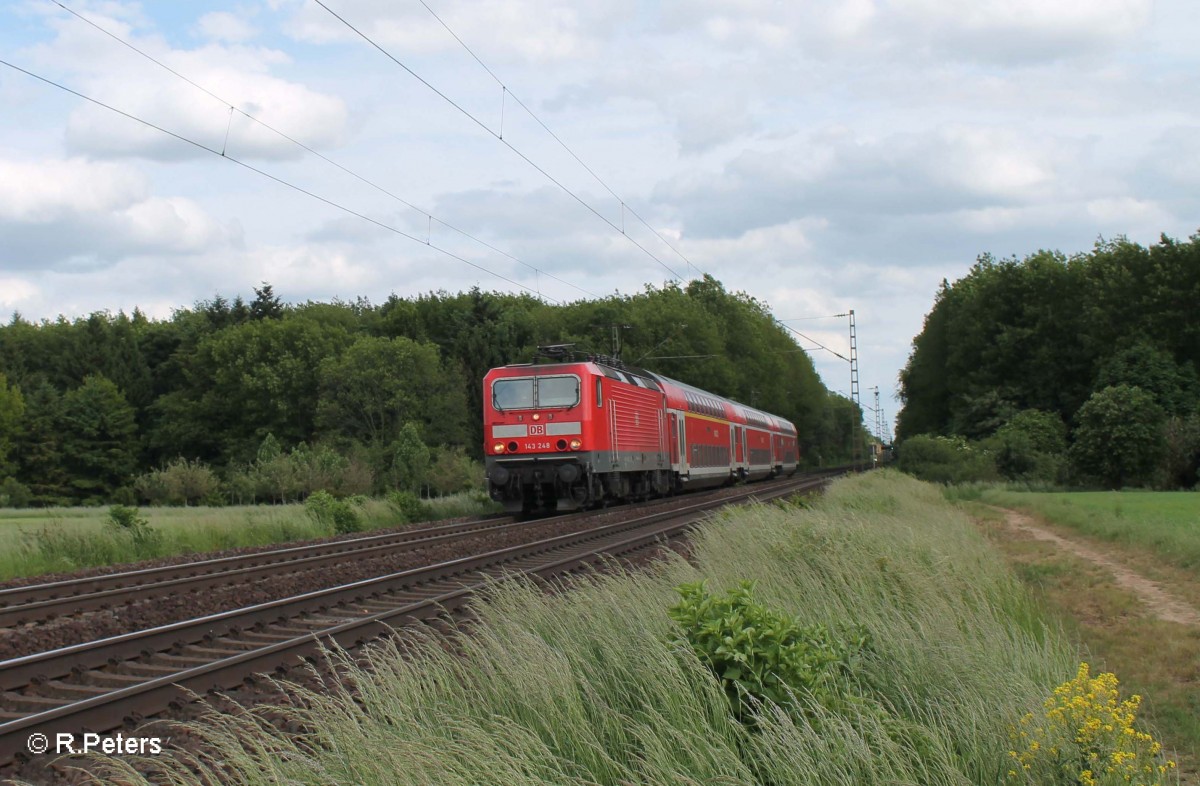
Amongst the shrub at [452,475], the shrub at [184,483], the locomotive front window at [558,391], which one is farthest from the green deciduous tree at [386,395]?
the locomotive front window at [558,391]

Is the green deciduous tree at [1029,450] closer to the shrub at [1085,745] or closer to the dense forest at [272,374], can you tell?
the dense forest at [272,374]

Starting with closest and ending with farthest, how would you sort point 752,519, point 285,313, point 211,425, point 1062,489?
1. point 752,519
2. point 1062,489
3. point 211,425
4. point 285,313

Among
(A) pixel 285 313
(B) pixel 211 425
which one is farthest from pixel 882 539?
(A) pixel 285 313

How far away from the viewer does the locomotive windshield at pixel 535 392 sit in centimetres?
2466

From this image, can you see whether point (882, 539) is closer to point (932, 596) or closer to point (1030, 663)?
point (932, 596)

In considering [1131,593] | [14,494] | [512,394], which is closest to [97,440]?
[14,494]

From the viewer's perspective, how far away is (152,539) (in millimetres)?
18828

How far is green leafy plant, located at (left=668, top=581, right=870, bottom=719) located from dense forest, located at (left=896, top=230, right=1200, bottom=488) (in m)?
39.9

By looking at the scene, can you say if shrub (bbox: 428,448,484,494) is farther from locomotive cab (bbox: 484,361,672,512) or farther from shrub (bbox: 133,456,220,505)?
locomotive cab (bbox: 484,361,672,512)

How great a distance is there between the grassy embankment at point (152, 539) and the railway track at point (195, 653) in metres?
6.94

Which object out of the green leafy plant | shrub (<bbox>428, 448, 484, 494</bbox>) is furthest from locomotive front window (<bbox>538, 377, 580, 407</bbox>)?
the green leafy plant

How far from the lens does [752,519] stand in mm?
14484

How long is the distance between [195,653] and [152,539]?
11272 mm

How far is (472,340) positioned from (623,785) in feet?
232
